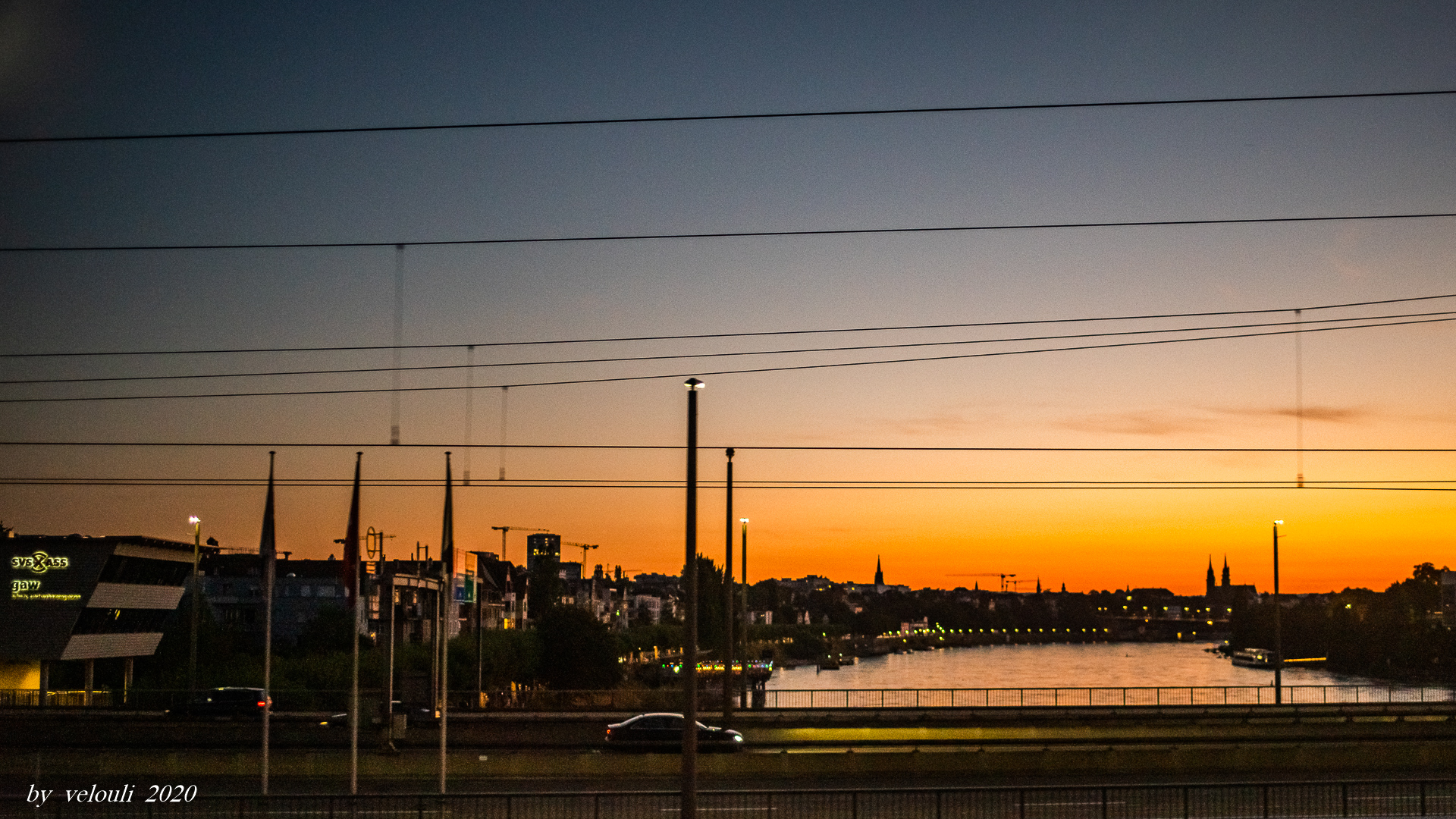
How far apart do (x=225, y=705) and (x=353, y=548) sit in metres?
26.0

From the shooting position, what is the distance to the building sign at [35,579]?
60.6 meters

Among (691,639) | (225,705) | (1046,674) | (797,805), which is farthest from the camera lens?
(1046,674)

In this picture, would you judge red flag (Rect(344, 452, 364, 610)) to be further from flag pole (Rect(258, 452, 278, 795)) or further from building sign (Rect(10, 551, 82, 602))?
building sign (Rect(10, 551, 82, 602))

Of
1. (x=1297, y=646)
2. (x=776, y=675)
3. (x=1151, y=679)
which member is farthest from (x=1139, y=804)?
(x=1297, y=646)

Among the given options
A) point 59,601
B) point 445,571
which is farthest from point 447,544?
point 59,601

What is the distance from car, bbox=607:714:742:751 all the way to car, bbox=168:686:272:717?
17.3 m

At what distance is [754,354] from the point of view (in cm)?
2300

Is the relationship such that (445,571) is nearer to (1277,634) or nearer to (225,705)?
(225,705)

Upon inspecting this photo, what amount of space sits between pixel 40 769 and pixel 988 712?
29559mm

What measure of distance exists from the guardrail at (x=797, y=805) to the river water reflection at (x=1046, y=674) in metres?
63.3

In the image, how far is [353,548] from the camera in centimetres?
2170

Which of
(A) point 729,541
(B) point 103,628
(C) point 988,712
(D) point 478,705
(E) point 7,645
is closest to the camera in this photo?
(A) point 729,541

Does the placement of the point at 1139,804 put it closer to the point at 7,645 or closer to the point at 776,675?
the point at 7,645

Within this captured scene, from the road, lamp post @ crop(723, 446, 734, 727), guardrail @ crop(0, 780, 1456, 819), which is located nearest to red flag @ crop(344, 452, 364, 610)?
guardrail @ crop(0, 780, 1456, 819)
